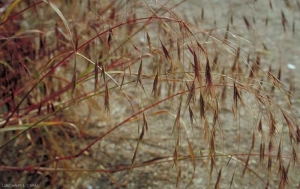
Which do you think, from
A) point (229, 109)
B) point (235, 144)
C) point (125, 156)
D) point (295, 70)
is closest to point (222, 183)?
point (235, 144)

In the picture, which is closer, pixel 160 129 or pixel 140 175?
pixel 140 175

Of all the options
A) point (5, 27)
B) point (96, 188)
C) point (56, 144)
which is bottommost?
point (96, 188)

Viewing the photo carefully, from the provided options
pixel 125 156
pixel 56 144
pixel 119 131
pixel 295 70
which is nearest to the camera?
pixel 56 144

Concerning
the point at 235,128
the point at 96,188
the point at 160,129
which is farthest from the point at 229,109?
the point at 96,188

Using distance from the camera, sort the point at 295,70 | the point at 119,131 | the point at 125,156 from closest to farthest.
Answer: the point at 125,156
the point at 119,131
the point at 295,70

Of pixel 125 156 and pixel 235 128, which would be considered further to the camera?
pixel 235 128

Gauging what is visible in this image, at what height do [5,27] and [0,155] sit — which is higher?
[5,27]

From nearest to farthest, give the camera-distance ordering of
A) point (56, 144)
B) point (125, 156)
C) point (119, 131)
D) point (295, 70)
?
point (56, 144) < point (125, 156) < point (119, 131) < point (295, 70)

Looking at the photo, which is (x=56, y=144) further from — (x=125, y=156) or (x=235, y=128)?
(x=235, y=128)

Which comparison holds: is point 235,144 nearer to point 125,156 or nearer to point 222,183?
point 222,183
